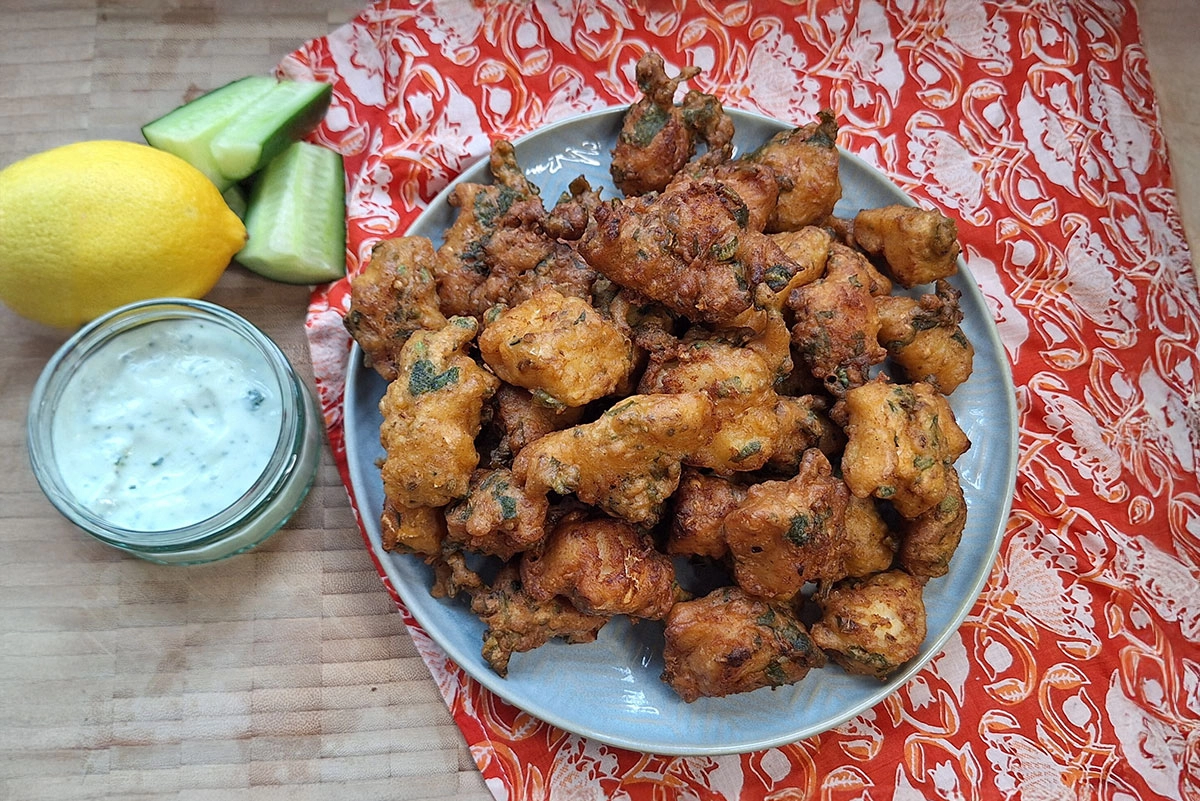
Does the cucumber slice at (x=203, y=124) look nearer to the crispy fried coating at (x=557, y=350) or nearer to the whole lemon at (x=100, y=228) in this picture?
the whole lemon at (x=100, y=228)

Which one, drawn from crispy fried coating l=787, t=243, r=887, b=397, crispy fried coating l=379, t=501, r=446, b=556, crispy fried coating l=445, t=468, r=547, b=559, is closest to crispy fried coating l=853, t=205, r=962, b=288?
crispy fried coating l=787, t=243, r=887, b=397

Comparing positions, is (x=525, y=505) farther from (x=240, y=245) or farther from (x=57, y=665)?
(x=57, y=665)

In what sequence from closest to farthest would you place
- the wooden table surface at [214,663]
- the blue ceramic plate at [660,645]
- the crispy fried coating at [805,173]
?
the blue ceramic plate at [660,645]
the crispy fried coating at [805,173]
the wooden table surface at [214,663]

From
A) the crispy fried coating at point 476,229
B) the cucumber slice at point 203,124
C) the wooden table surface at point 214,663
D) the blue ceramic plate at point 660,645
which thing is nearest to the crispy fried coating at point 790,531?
the blue ceramic plate at point 660,645

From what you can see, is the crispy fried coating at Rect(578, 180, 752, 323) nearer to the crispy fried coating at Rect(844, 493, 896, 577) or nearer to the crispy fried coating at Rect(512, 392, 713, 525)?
the crispy fried coating at Rect(512, 392, 713, 525)

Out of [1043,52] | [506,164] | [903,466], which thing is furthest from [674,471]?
[1043,52]

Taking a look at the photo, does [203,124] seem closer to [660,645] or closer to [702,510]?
[702,510]
